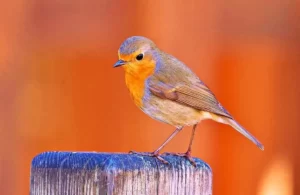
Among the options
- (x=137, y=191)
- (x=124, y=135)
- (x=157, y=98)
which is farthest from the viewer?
(x=124, y=135)

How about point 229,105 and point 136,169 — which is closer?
point 136,169

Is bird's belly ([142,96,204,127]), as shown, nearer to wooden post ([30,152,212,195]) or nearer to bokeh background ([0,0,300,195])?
bokeh background ([0,0,300,195])

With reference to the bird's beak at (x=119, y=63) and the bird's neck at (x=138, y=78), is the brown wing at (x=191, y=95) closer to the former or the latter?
the bird's neck at (x=138, y=78)

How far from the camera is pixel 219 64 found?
14.2 feet

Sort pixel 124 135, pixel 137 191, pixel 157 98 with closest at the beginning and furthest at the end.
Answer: pixel 137 191 → pixel 157 98 → pixel 124 135

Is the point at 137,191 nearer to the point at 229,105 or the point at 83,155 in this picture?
the point at 83,155

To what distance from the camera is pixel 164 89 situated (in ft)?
12.0

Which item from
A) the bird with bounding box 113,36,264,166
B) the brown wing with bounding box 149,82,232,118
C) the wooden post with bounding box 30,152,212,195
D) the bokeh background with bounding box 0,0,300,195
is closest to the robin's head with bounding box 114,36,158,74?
the bird with bounding box 113,36,264,166

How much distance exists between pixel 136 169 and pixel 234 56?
233cm

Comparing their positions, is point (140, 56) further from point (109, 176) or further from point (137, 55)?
point (109, 176)

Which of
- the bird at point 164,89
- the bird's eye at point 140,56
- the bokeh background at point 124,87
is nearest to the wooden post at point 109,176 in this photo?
the bird at point 164,89

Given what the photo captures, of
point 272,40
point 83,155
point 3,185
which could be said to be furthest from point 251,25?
point 83,155

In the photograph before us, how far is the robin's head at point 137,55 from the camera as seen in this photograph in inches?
140

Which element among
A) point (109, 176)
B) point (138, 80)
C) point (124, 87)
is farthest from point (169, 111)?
point (109, 176)
